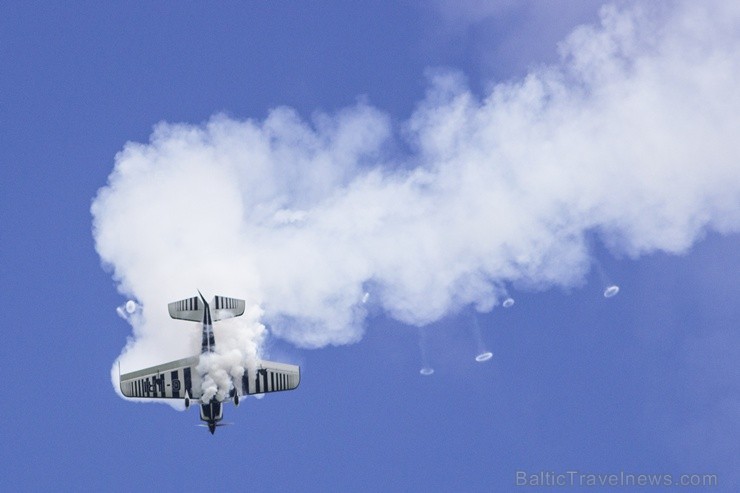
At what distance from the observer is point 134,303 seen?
106 meters

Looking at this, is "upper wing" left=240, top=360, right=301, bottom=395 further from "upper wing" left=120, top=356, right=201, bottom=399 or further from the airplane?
"upper wing" left=120, top=356, right=201, bottom=399

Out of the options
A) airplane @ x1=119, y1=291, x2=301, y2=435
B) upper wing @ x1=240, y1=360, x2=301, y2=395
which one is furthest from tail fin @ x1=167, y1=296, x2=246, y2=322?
upper wing @ x1=240, y1=360, x2=301, y2=395

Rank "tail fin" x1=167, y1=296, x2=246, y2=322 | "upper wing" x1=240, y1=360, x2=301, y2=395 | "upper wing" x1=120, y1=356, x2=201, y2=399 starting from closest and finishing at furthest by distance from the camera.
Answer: "tail fin" x1=167, y1=296, x2=246, y2=322 < "upper wing" x1=120, y1=356, x2=201, y2=399 < "upper wing" x1=240, y1=360, x2=301, y2=395

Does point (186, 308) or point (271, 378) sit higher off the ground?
point (186, 308)

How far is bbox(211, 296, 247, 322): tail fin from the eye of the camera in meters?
104

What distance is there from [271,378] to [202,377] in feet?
17.8

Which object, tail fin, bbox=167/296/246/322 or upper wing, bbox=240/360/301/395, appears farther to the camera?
upper wing, bbox=240/360/301/395

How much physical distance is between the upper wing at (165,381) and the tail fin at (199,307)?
3.96m

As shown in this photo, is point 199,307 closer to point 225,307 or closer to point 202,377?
point 225,307

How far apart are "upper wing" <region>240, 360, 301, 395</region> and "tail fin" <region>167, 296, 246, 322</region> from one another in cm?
545

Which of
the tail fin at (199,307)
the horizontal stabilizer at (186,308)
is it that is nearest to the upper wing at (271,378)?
the tail fin at (199,307)

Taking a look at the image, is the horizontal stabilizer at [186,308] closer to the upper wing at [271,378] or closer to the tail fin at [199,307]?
the tail fin at [199,307]

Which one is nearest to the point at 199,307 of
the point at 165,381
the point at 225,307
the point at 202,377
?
the point at 225,307

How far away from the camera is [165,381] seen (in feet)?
355
